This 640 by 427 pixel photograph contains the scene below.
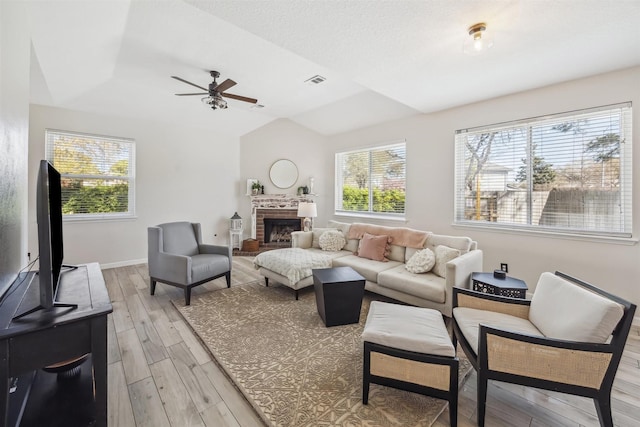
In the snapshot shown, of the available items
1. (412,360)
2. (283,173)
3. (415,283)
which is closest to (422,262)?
(415,283)

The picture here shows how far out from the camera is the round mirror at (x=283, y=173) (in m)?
6.16

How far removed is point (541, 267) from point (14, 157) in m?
5.01

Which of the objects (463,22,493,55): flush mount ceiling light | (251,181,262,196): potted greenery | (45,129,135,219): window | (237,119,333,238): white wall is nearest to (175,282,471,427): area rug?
(463,22,493,55): flush mount ceiling light

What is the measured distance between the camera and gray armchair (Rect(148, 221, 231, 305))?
10.4 ft

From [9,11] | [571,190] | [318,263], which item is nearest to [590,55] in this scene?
[571,190]

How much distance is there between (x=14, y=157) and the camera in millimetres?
1716

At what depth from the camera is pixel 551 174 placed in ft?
10.8

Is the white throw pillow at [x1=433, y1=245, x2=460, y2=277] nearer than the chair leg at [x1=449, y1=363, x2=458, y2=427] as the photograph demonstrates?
No

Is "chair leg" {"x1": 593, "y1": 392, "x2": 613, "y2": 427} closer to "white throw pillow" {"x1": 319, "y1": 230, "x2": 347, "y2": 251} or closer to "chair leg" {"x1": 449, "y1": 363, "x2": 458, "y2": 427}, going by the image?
"chair leg" {"x1": 449, "y1": 363, "x2": 458, "y2": 427}

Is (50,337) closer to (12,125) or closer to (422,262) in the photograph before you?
(12,125)

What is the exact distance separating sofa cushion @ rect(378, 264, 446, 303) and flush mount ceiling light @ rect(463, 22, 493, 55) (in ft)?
7.04

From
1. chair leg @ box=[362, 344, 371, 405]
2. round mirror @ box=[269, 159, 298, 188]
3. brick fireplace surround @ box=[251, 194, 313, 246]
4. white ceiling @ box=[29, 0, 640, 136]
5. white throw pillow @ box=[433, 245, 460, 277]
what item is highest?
white ceiling @ box=[29, 0, 640, 136]

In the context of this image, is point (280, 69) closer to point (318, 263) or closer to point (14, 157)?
point (318, 263)

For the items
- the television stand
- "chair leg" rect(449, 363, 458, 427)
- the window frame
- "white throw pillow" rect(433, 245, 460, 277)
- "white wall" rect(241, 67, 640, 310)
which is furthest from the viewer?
the window frame
